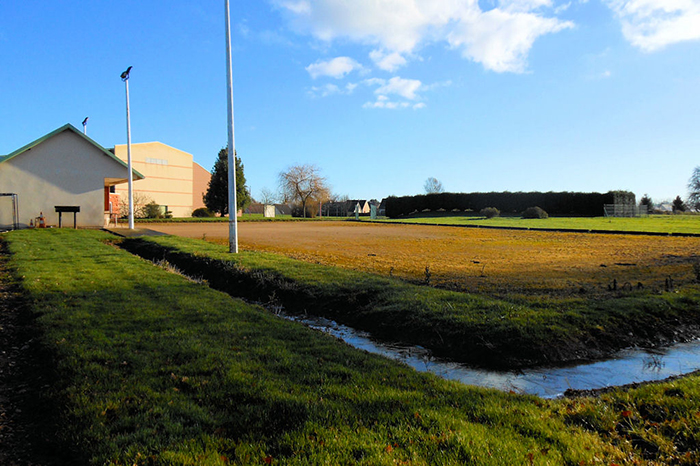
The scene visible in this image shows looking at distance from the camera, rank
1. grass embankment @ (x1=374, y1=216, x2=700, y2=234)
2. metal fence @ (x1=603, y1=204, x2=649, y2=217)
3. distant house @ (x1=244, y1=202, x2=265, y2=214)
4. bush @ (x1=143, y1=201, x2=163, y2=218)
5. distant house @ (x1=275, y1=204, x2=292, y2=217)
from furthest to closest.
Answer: distant house @ (x1=275, y1=204, x2=292, y2=217) < distant house @ (x1=244, y1=202, x2=265, y2=214) < bush @ (x1=143, y1=201, x2=163, y2=218) < metal fence @ (x1=603, y1=204, x2=649, y2=217) < grass embankment @ (x1=374, y1=216, x2=700, y2=234)

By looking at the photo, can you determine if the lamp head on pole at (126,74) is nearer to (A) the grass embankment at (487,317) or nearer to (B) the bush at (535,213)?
(A) the grass embankment at (487,317)

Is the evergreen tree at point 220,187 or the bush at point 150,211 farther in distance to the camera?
the evergreen tree at point 220,187

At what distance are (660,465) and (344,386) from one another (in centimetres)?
238

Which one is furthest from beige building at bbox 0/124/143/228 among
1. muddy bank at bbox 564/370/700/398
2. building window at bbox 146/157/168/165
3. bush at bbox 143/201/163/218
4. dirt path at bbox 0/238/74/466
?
building window at bbox 146/157/168/165

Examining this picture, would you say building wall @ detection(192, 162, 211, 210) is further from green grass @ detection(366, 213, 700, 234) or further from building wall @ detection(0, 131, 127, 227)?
building wall @ detection(0, 131, 127, 227)

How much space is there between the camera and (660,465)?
299cm

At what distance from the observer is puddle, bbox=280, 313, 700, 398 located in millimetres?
4766

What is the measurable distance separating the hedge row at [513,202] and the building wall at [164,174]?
31.6 metres

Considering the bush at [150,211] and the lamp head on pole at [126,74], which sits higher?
the lamp head on pole at [126,74]

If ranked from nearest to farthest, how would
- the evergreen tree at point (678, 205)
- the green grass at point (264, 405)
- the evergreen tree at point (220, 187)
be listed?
1. the green grass at point (264, 405)
2. the evergreen tree at point (220, 187)
3. the evergreen tree at point (678, 205)

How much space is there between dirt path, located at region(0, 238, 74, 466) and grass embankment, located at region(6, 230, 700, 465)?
0.14m

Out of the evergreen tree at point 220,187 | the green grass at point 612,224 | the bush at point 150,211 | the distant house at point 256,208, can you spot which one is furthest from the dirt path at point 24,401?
the distant house at point 256,208

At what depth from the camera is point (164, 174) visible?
64.4 meters

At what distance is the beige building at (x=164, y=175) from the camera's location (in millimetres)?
61062
